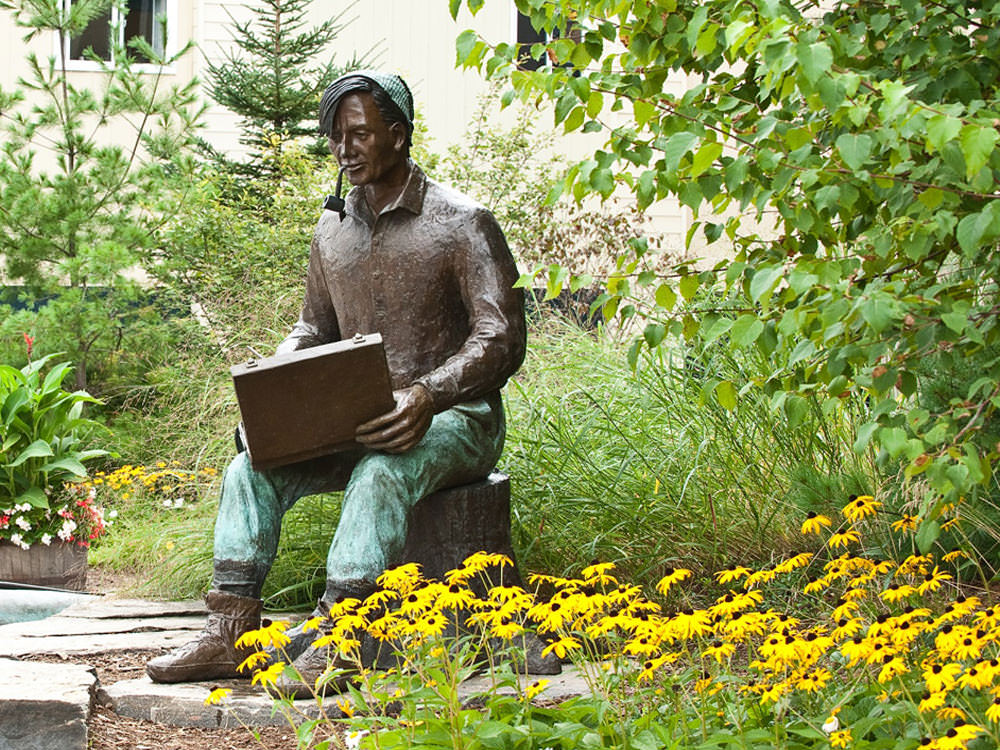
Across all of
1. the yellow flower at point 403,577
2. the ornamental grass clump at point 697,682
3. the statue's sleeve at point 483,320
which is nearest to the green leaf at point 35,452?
the statue's sleeve at point 483,320

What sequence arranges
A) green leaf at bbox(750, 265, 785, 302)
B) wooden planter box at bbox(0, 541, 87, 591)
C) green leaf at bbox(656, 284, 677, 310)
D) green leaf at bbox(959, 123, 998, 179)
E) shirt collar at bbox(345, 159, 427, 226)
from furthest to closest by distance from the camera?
wooden planter box at bbox(0, 541, 87, 591) < shirt collar at bbox(345, 159, 427, 226) < green leaf at bbox(656, 284, 677, 310) < green leaf at bbox(750, 265, 785, 302) < green leaf at bbox(959, 123, 998, 179)

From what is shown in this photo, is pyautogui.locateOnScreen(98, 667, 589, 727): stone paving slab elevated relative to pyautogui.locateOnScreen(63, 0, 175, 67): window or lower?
lower

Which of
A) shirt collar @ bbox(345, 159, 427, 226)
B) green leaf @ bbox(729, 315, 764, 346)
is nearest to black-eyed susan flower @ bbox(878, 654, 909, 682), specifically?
green leaf @ bbox(729, 315, 764, 346)

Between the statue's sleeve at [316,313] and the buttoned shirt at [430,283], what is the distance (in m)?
0.14

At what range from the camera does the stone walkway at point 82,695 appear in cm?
312

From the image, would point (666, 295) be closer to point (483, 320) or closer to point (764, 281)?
point (764, 281)

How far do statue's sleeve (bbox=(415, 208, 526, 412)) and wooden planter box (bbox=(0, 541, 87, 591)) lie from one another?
3.28 metres

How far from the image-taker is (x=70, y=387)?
9367 mm

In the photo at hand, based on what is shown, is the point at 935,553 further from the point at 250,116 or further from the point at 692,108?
the point at 250,116

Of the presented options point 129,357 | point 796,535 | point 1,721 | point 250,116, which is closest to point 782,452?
point 796,535

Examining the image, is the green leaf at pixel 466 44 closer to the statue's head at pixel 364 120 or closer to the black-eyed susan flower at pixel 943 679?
the statue's head at pixel 364 120

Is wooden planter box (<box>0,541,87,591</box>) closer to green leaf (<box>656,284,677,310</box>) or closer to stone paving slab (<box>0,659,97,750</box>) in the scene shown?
stone paving slab (<box>0,659,97,750</box>)

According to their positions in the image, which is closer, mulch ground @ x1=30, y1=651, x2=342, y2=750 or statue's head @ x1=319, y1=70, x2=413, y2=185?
mulch ground @ x1=30, y1=651, x2=342, y2=750

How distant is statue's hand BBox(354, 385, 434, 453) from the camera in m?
3.48
